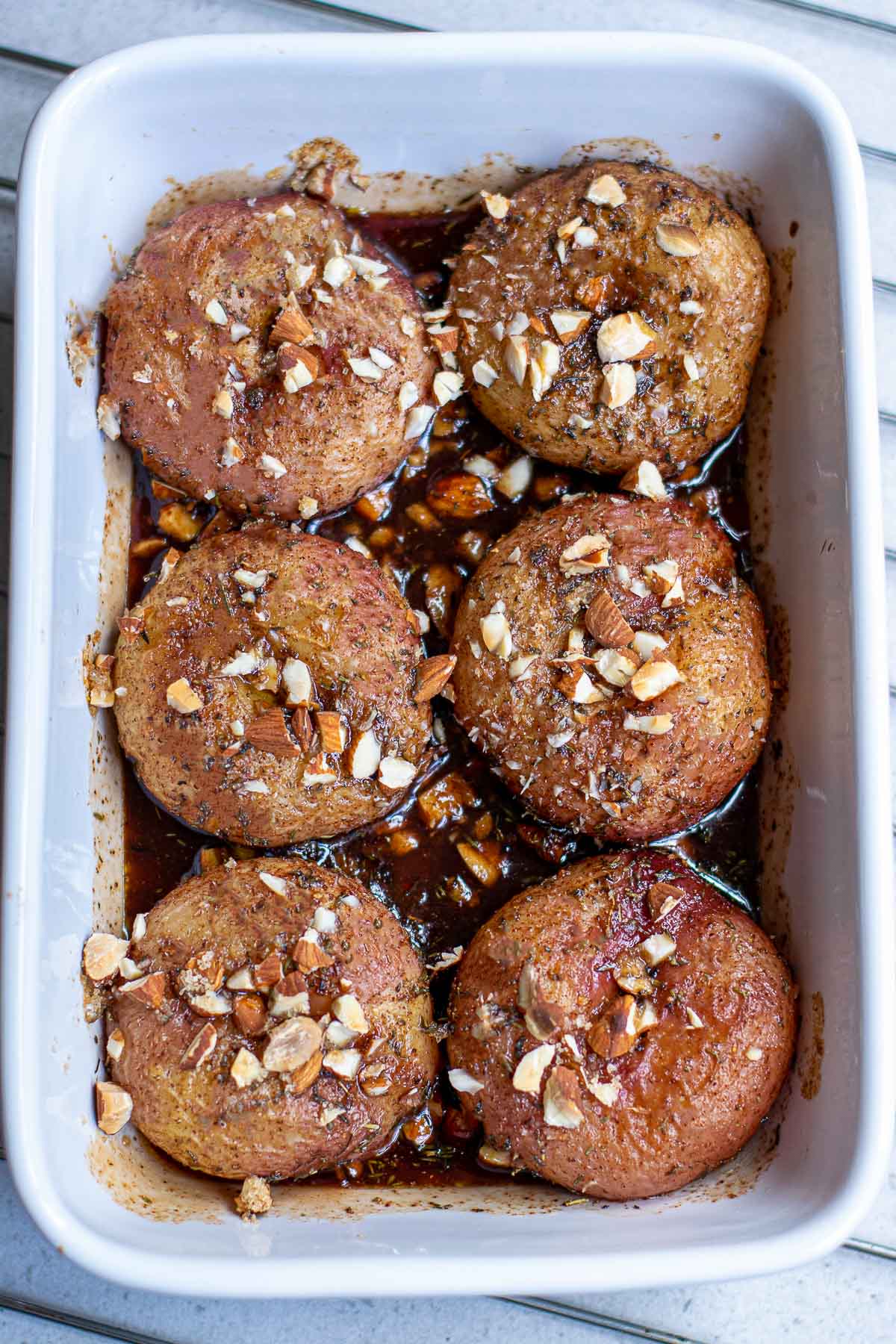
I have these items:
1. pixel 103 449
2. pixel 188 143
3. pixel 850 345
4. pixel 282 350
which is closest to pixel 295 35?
pixel 188 143

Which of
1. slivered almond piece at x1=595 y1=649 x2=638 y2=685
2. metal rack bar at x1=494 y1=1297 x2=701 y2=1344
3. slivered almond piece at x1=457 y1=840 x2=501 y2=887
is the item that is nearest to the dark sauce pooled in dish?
slivered almond piece at x1=457 y1=840 x2=501 y2=887

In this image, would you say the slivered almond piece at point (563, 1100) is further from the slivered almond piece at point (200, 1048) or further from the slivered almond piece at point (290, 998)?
the slivered almond piece at point (200, 1048)

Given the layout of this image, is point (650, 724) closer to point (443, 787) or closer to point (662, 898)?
point (662, 898)

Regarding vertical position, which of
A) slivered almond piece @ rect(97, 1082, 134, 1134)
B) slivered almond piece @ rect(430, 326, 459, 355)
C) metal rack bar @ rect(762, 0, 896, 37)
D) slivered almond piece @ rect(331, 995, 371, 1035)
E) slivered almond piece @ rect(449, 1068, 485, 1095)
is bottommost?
slivered almond piece @ rect(97, 1082, 134, 1134)

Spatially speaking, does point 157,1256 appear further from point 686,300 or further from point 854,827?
point 686,300

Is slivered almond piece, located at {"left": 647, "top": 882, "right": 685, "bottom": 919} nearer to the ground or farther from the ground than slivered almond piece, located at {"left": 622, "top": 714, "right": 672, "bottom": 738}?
nearer to the ground

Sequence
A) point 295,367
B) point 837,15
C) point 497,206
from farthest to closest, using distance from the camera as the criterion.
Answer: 1. point 837,15
2. point 497,206
3. point 295,367

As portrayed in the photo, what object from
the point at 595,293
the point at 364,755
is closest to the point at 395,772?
the point at 364,755

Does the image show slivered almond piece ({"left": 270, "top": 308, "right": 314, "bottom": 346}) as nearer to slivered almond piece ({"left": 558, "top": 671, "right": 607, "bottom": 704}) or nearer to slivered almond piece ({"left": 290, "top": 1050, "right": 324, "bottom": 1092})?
slivered almond piece ({"left": 558, "top": 671, "right": 607, "bottom": 704})
